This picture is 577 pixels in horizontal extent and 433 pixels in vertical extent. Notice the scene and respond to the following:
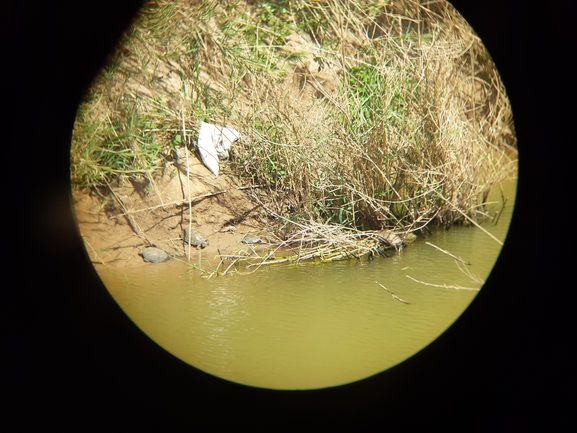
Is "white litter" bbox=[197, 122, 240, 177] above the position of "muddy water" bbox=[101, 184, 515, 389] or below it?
above

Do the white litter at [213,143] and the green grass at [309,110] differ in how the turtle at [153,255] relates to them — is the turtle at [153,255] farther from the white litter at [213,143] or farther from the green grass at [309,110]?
the white litter at [213,143]

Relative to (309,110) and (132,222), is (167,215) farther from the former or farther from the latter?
(309,110)

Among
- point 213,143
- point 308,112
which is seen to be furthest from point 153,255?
point 308,112

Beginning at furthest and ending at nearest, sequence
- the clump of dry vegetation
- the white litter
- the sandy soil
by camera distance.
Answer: the white litter → the sandy soil → the clump of dry vegetation

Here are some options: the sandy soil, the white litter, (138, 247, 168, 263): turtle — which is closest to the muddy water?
(138, 247, 168, 263): turtle

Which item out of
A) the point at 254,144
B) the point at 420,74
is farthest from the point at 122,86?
the point at 420,74

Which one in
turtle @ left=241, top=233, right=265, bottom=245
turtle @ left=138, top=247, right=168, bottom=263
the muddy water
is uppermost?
turtle @ left=241, top=233, right=265, bottom=245

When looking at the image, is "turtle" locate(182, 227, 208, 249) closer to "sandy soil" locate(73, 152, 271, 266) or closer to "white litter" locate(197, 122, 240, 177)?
"sandy soil" locate(73, 152, 271, 266)
